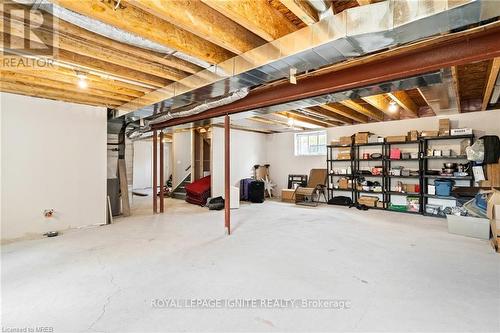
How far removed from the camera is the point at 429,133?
17.3ft

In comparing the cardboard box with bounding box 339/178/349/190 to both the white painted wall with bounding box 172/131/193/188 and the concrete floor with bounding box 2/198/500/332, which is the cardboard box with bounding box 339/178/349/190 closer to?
the concrete floor with bounding box 2/198/500/332

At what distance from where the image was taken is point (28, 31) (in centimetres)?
229

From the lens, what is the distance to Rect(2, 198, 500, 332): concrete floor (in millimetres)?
1782

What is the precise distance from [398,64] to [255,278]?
2563 mm

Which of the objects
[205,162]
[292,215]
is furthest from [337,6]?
Result: [205,162]

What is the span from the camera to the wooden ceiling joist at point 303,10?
175 cm

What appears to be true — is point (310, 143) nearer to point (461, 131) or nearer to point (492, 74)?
point (461, 131)

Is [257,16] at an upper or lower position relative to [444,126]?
upper

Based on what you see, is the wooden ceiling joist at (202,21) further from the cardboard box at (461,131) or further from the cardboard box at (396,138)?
the cardboard box at (461,131)

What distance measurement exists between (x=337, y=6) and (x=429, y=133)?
14.8 feet

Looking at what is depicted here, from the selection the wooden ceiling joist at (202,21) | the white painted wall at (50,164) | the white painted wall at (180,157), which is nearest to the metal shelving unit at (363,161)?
the wooden ceiling joist at (202,21)

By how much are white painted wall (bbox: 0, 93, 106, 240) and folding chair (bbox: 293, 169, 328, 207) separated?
4880mm

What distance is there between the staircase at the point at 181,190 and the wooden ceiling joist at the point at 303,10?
6.92 meters

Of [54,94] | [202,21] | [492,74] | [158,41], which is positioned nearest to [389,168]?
[492,74]
